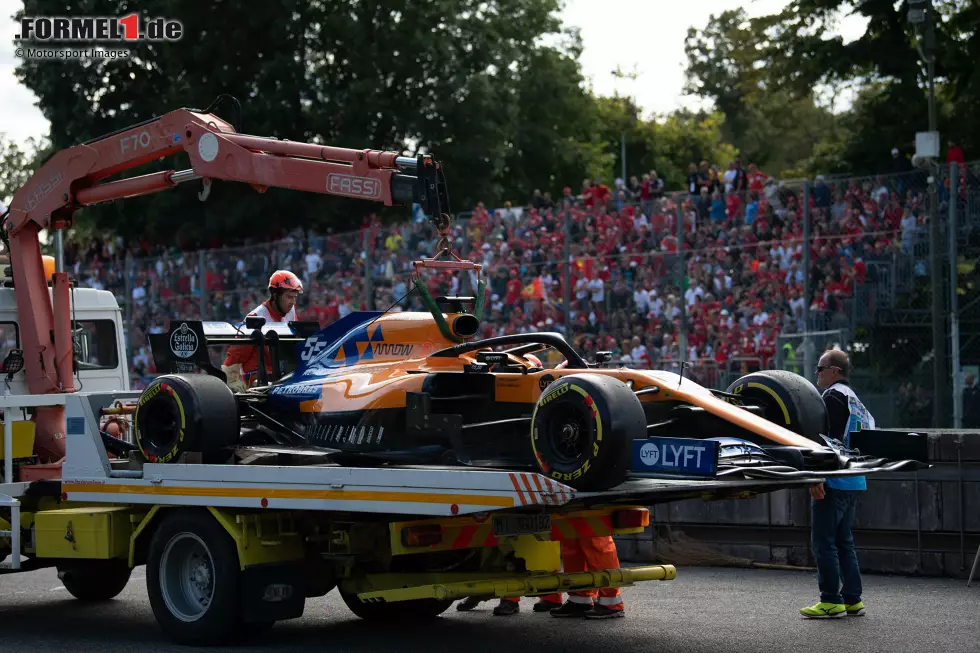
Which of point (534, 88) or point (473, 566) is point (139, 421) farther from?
point (534, 88)

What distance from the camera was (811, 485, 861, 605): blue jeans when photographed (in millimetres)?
9734

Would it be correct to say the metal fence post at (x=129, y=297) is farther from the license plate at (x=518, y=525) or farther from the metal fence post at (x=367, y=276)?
the license plate at (x=518, y=525)

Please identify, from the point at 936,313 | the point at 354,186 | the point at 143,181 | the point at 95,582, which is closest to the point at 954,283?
the point at 936,313

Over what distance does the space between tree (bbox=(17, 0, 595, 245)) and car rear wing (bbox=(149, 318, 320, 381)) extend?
23285 millimetres

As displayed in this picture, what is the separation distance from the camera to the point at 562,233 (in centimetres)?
2050

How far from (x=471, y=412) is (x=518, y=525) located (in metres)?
0.99

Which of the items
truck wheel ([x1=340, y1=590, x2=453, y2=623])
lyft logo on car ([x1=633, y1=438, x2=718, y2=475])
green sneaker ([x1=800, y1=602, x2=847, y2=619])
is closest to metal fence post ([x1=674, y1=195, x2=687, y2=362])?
green sneaker ([x1=800, y1=602, x2=847, y2=619])

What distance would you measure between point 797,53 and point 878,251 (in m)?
11.3

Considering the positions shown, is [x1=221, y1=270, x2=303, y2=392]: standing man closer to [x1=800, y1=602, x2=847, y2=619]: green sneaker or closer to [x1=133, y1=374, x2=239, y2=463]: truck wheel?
[x1=133, y1=374, x2=239, y2=463]: truck wheel

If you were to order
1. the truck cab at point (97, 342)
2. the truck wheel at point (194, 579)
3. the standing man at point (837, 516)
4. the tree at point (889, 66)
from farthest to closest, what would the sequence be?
the tree at point (889, 66), the truck cab at point (97, 342), the standing man at point (837, 516), the truck wheel at point (194, 579)

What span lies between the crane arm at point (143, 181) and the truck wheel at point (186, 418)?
5.67 feet

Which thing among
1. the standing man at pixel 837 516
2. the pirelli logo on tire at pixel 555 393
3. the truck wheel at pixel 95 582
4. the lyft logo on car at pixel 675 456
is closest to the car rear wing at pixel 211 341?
the truck wheel at pixel 95 582

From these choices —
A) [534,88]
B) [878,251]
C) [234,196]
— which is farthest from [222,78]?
[878,251]

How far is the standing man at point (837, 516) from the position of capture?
964 centimetres
